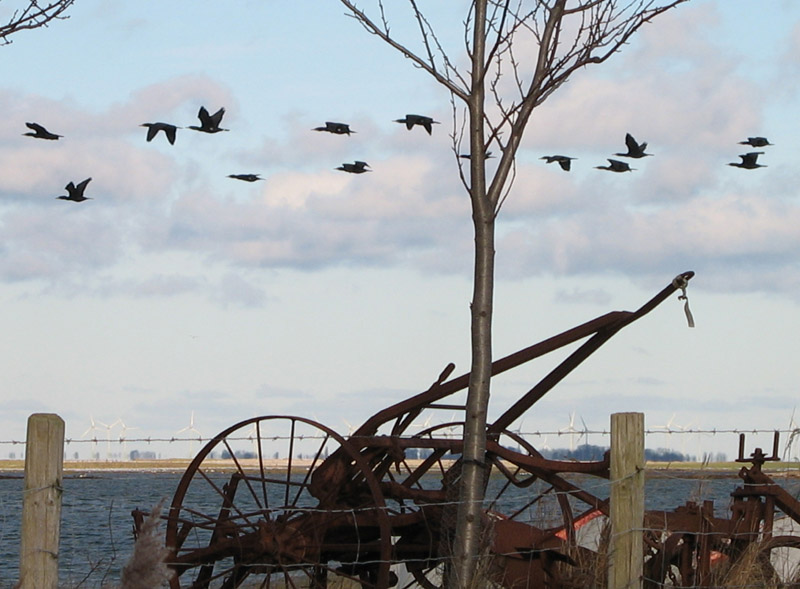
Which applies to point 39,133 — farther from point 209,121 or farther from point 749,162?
point 749,162

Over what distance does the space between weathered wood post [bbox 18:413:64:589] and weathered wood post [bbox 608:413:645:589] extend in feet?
8.09

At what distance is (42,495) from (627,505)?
2585 mm

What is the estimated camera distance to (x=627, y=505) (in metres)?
5.27

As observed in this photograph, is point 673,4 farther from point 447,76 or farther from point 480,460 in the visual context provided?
point 480,460

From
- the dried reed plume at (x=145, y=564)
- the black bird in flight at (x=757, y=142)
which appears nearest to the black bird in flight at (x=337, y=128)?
the black bird in flight at (x=757, y=142)

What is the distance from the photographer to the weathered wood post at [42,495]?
482 centimetres

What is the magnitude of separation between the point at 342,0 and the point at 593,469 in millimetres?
2964

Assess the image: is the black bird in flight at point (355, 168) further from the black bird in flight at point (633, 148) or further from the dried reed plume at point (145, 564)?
the dried reed plume at point (145, 564)

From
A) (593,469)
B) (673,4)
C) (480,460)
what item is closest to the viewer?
(480,460)

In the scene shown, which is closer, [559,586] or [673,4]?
[673,4]

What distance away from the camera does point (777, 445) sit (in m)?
7.77

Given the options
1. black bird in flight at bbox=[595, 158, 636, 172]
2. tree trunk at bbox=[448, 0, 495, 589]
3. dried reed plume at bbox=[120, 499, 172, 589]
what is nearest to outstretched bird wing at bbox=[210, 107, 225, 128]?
black bird in flight at bbox=[595, 158, 636, 172]

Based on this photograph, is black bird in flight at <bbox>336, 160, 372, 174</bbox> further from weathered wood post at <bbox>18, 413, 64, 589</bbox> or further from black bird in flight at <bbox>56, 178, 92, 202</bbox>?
weathered wood post at <bbox>18, 413, 64, 589</bbox>

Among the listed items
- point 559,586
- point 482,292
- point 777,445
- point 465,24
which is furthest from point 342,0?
point 777,445
